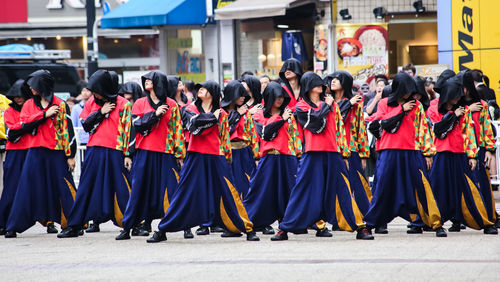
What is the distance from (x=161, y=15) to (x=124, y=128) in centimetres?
1488

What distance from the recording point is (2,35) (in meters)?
35.8

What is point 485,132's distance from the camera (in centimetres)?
1289

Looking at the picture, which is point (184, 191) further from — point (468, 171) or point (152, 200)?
point (468, 171)

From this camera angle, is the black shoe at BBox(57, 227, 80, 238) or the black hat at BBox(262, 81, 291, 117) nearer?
the black hat at BBox(262, 81, 291, 117)

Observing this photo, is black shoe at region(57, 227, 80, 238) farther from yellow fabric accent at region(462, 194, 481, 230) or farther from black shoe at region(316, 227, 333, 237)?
yellow fabric accent at region(462, 194, 481, 230)

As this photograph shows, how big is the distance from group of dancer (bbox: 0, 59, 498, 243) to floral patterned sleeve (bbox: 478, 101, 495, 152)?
0.01m

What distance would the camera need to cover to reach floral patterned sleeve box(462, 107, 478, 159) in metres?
12.7

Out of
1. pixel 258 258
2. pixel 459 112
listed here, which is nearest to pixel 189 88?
pixel 459 112

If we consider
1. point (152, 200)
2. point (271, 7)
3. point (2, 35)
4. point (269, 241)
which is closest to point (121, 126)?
point (152, 200)

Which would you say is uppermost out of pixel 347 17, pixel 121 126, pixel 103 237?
pixel 347 17

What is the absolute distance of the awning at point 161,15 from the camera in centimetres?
2761

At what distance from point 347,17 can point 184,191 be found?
11660 millimetres

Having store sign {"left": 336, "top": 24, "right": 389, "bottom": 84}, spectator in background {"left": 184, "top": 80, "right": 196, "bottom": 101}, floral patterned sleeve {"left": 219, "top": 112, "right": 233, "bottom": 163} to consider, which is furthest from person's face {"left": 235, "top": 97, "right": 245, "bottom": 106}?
store sign {"left": 336, "top": 24, "right": 389, "bottom": 84}

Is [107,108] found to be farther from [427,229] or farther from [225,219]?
[427,229]
